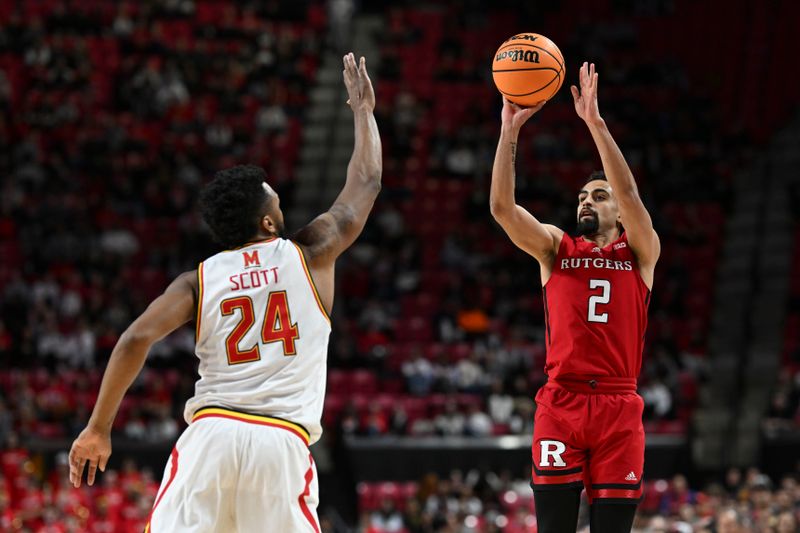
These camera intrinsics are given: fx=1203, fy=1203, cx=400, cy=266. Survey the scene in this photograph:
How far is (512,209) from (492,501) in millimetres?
11437

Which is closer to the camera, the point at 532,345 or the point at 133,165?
the point at 532,345

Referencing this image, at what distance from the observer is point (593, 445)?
6191mm

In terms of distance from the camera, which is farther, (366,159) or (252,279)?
(366,159)

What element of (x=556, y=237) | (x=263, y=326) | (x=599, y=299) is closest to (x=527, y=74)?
(x=556, y=237)

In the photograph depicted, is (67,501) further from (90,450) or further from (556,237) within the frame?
(90,450)

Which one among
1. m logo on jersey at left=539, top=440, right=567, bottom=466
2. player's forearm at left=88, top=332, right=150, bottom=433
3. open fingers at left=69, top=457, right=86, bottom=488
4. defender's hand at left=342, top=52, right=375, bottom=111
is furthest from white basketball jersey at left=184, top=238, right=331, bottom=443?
m logo on jersey at left=539, top=440, right=567, bottom=466

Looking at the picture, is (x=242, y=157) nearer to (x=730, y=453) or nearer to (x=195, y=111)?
(x=195, y=111)

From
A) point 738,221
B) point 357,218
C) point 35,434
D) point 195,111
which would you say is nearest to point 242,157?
point 195,111

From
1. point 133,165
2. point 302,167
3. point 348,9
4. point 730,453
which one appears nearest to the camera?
point 730,453

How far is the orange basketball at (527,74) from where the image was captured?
675cm

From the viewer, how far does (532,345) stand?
2052 cm

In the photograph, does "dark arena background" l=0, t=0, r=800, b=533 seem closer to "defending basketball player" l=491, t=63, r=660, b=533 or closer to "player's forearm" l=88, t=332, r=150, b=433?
"defending basketball player" l=491, t=63, r=660, b=533

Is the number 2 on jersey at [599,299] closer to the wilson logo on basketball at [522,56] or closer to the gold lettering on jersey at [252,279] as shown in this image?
the wilson logo on basketball at [522,56]

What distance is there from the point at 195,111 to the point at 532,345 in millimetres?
8534
